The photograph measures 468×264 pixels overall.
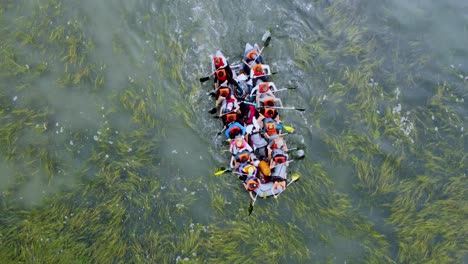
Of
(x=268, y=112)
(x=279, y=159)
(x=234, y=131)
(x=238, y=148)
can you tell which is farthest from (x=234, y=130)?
(x=279, y=159)

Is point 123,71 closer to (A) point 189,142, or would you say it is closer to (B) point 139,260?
(A) point 189,142

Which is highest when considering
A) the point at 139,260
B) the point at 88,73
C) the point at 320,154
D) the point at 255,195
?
the point at 88,73

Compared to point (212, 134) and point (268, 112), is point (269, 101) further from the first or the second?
point (212, 134)

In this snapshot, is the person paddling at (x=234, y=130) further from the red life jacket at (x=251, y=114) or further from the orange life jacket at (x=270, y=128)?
the orange life jacket at (x=270, y=128)

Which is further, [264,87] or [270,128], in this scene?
[264,87]

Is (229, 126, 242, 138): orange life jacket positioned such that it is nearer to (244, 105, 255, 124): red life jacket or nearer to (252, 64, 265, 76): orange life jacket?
(244, 105, 255, 124): red life jacket

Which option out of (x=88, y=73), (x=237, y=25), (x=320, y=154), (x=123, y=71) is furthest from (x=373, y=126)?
(x=88, y=73)

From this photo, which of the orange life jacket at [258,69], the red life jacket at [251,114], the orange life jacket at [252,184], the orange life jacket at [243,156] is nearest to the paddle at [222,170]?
the orange life jacket at [243,156]
